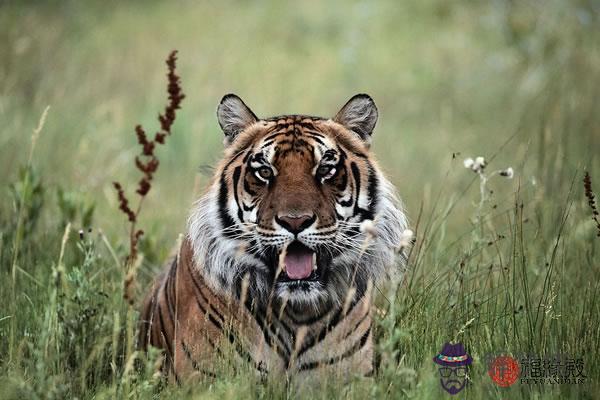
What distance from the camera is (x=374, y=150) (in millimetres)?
9367


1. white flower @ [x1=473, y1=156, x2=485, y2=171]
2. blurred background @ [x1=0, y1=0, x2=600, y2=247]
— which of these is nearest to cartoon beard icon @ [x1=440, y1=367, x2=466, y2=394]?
white flower @ [x1=473, y1=156, x2=485, y2=171]

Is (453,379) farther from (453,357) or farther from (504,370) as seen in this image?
(504,370)

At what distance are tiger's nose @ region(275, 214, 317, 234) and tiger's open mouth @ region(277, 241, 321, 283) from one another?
0.09 m

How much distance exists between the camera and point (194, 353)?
3742 mm

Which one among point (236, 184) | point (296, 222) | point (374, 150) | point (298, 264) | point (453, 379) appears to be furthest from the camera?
point (374, 150)

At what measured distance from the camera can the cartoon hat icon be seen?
3535 millimetres

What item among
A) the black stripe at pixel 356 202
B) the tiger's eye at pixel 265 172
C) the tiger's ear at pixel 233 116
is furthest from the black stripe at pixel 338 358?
the tiger's ear at pixel 233 116

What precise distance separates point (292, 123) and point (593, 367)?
1670mm

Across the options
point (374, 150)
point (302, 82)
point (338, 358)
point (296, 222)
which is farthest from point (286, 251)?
point (302, 82)

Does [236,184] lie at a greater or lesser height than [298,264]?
greater

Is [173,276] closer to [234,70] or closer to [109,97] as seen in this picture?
[109,97]

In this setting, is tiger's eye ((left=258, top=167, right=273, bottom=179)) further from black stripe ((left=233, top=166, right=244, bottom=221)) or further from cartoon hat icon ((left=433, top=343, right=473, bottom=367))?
cartoon hat icon ((left=433, top=343, right=473, bottom=367))

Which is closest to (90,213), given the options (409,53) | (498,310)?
(498,310)

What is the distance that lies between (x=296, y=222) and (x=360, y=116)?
2.61 feet
